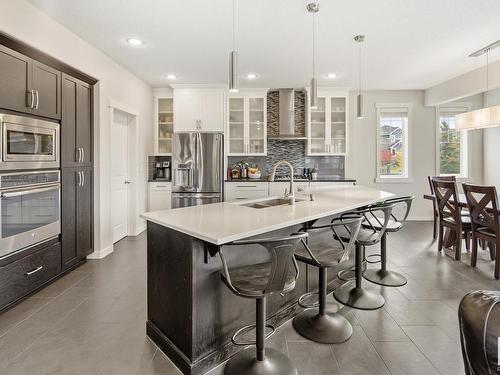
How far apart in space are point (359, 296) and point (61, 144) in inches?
132

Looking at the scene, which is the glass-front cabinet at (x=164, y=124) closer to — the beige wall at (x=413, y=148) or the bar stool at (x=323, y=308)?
the beige wall at (x=413, y=148)

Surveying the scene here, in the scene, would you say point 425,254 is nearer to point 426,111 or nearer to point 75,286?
point 426,111

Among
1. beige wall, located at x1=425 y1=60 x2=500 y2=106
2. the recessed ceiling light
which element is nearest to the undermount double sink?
the recessed ceiling light

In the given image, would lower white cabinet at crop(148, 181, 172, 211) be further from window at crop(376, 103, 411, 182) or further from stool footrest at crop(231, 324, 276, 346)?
window at crop(376, 103, 411, 182)

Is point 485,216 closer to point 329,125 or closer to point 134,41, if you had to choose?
point 329,125

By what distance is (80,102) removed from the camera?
3557 millimetres

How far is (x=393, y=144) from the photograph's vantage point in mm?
6262

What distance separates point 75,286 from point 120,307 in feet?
2.50

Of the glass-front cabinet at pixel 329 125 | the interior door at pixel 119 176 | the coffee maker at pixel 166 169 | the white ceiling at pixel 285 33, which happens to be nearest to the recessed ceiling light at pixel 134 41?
the white ceiling at pixel 285 33

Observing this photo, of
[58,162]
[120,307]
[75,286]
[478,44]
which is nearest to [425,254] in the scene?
[478,44]

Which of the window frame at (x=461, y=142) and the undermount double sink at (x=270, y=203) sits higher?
the window frame at (x=461, y=142)

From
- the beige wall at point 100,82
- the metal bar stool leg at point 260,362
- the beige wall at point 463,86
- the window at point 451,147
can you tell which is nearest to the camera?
the metal bar stool leg at point 260,362

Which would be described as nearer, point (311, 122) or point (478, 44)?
point (478, 44)

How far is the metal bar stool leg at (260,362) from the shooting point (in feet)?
5.59
